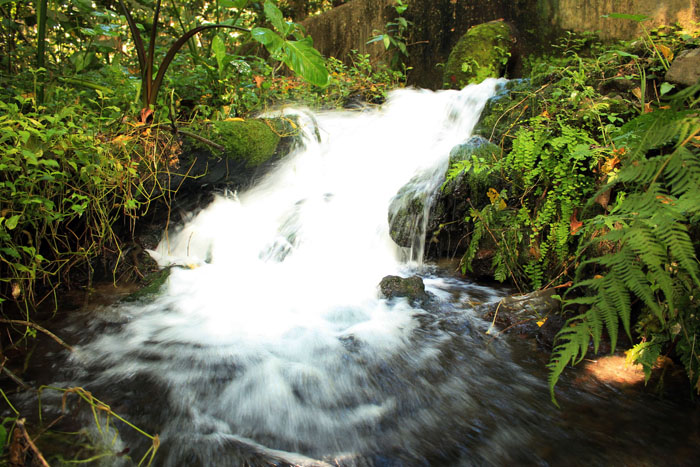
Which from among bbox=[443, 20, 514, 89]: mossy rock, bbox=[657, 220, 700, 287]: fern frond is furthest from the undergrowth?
bbox=[443, 20, 514, 89]: mossy rock

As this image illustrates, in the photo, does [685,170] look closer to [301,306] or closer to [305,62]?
[305,62]

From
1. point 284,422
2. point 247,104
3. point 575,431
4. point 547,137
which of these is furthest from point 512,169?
point 247,104

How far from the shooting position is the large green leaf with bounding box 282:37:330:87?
3012 millimetres

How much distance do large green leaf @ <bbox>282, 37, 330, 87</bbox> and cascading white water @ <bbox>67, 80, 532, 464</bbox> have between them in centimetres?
164

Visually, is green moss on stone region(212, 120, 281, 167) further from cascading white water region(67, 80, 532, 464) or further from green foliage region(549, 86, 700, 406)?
green foliage region(549, 86, 700, 406)

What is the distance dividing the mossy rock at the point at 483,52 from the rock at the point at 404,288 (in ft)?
13.9

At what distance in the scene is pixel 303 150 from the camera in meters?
5.07

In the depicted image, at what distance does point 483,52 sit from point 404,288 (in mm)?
4625

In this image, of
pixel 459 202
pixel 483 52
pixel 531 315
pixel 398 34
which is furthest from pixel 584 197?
pixel 398 34

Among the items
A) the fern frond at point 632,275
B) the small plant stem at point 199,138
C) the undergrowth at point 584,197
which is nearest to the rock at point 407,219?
the undergrowth at point 584,197

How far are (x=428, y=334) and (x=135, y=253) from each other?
2572 mm

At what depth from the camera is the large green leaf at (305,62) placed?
119 inches

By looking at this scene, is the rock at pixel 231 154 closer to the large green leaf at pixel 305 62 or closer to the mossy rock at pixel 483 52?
the large green leaf at pixel 305 62

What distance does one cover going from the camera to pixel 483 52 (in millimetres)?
6297
